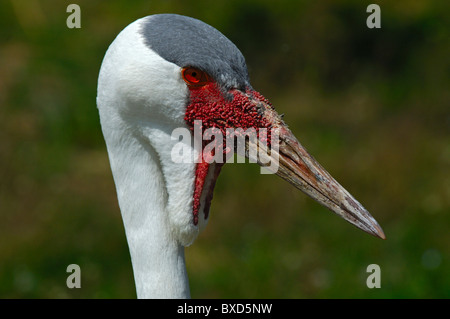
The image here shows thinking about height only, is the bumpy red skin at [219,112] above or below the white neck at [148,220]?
above

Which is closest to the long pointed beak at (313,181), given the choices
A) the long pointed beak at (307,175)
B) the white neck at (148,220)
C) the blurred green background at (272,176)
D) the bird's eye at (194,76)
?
the long pointed beak at (307,175)

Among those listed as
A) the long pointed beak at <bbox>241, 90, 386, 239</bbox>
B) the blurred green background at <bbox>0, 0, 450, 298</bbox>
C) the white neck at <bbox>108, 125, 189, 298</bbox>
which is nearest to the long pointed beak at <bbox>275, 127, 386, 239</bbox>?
the long pointed beak at <bbox>241, 90, 386, 239</bbox>

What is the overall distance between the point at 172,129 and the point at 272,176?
414 centimetres

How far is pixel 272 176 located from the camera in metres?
6.75

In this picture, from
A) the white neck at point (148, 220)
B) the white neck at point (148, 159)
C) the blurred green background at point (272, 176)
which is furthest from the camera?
the blurred green background at point (272, 176)

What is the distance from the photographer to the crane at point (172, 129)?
2.59 meters

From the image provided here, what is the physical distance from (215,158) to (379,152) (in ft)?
15.8

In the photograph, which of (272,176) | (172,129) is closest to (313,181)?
(172,129)

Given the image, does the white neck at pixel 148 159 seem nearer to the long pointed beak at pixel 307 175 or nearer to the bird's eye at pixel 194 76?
the bird's eye at pixel 194 76

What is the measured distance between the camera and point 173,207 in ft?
8.95

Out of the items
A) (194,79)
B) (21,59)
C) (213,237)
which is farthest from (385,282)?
(21,59)

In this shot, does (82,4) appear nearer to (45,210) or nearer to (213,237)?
(45,210)

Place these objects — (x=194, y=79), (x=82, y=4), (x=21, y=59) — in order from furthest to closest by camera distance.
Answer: (x=82, y=4) < (x=21, y=59) < (x=194, y=79)

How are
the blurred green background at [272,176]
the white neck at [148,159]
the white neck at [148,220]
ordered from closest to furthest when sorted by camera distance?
1. the white neck at [148,159]
2. the white neck at [148,220]
3. the blurred green background at [272,176]
